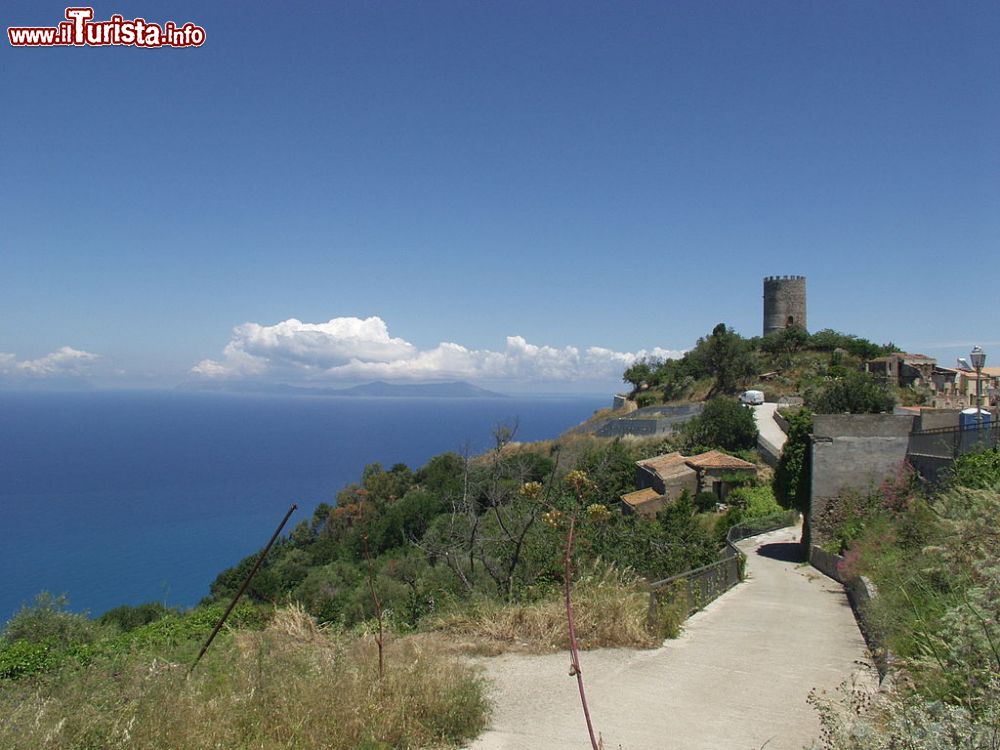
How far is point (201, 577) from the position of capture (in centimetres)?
5381

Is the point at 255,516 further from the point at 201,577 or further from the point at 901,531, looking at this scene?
the point at 901,531

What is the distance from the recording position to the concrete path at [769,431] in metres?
35.0

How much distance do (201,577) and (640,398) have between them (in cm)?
3718

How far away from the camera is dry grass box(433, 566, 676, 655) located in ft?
23.4

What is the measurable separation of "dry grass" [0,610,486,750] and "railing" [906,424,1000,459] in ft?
42.8

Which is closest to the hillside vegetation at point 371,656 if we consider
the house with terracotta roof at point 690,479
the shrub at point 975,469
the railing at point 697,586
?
the railing at point 697,586

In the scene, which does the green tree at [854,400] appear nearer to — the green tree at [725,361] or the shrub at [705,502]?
the shrub at [705,502]

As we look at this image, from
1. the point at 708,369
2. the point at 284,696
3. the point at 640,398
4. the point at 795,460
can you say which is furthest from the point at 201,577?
the point at 284,696

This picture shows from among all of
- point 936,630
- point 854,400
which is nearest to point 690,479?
point 854,400

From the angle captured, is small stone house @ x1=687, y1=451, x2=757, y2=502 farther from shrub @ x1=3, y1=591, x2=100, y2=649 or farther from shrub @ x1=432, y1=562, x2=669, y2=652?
shrub @ x1=432, y1=562, x2=669, y2=652

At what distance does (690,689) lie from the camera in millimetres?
5996

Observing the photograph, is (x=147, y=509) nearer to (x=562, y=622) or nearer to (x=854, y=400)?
(x=854, y=400)

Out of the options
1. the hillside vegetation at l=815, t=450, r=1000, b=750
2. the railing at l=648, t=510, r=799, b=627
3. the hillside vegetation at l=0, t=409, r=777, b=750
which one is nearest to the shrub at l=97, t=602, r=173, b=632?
the hillside vegetation at l=0, t=409, r=777, b=750

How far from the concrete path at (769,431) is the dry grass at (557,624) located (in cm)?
2729
